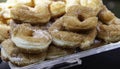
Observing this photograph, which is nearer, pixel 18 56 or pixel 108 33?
pixel 18 56

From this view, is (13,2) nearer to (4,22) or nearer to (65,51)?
(4,22)

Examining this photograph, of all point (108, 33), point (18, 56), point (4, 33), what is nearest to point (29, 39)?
point (18, 56)

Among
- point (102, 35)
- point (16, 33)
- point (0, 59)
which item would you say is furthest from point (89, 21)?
point (0, 59)

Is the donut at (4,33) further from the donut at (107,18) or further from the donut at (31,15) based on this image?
the donut at (107,18)

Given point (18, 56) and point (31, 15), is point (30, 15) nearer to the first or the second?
point (31, 15)

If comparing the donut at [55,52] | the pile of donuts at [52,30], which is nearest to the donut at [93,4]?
the pile of donuts at [52,30]

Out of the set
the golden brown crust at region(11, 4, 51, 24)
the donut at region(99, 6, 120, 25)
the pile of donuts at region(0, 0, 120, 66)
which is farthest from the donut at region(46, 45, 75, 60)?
the donut at region(99, 6, 120, 25)

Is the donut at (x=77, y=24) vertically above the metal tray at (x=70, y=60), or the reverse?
the donut at (x=77, y=24)
